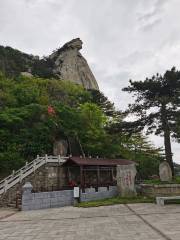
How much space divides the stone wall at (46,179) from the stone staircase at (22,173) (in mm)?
252

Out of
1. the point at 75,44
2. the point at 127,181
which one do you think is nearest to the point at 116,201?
the point at 127,181

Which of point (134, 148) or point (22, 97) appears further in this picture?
point (134, 148)

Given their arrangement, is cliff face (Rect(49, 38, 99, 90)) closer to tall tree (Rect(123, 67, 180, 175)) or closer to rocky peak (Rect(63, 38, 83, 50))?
rocky peak (Rect(63, 38, 83, 50))

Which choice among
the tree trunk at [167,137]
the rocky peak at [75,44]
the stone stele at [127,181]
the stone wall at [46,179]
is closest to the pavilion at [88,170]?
the stone wall at [46,179]

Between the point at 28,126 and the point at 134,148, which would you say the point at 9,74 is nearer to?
the point at 28,126

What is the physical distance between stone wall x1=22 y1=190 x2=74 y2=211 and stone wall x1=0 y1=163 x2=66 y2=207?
2149 millimetres

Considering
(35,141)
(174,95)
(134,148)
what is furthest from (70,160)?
(134,148)

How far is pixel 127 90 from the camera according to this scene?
22656 mm

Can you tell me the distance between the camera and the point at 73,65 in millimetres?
61250

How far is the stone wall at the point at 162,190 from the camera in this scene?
16895mm

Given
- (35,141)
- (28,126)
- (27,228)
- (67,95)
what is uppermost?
(67,95)

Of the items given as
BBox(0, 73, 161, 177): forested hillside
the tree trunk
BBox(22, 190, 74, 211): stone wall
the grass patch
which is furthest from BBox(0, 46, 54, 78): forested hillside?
the grass patch

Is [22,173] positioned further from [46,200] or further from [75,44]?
[75,44]

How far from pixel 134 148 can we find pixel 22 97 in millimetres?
14581
